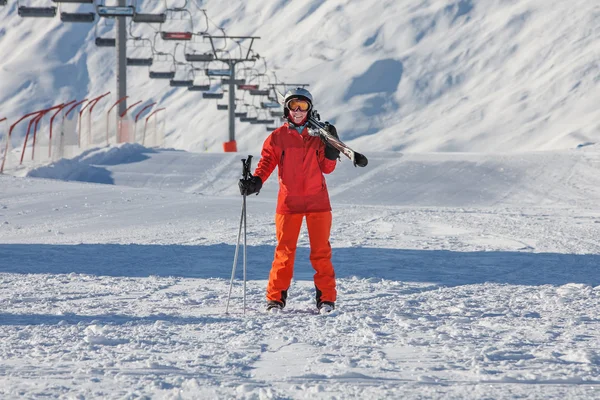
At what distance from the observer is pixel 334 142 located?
19.5ft

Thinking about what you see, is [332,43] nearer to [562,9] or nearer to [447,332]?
[562,9]

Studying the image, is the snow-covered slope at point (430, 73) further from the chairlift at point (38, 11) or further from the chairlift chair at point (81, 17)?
the chairlift at point (38, 11)

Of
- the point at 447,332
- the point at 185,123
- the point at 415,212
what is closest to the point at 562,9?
the point at 185,123

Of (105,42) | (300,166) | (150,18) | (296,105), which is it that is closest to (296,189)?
(300,166)

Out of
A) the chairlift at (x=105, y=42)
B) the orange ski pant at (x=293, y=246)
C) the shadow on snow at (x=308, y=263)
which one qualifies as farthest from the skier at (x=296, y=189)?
the chairlift at (x=105, y=42)

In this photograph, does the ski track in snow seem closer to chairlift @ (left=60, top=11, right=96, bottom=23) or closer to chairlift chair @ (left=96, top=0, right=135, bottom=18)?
chairlift @ (left=60, top=11, right=96, bottom=23)

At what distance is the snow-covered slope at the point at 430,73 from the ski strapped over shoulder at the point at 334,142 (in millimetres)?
75553

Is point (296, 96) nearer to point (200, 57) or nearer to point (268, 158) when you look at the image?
point (268, 158)

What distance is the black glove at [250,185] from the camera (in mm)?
6164

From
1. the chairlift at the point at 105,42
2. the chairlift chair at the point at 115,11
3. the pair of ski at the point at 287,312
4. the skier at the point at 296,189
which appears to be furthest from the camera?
the chairlift at the point at 105,42

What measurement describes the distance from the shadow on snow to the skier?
1.41 m

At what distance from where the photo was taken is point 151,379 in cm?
396

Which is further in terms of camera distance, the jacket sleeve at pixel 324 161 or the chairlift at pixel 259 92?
the chairlift at pixel 259 92

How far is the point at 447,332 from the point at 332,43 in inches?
4654
